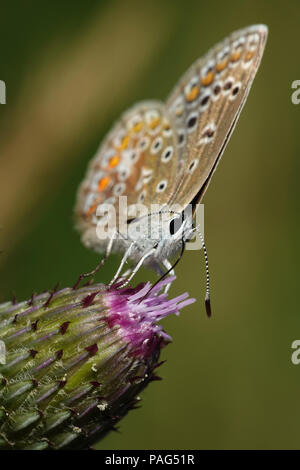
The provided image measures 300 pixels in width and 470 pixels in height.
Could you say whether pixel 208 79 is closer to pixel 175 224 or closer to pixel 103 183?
pixel 103 183

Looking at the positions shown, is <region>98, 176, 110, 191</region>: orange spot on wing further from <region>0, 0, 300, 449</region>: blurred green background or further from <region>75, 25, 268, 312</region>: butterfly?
<region>0, 0, 300, 449</region>: blurred green background

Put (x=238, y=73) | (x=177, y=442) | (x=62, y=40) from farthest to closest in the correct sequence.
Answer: (x=62, y=40)
(x=177, y=442)
(x=238, y=73)

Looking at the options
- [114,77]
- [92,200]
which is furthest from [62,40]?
[92,200]

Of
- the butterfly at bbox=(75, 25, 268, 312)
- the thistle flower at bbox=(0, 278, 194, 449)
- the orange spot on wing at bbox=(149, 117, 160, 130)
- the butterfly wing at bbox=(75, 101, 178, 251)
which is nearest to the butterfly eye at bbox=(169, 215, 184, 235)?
the butterfly at bbox=(75, 25, 268, 312)

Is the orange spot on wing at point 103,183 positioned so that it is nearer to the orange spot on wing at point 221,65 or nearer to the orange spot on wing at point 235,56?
the orange spot on wing at point 221,65

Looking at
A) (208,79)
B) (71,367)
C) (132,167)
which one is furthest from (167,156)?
(71,367)

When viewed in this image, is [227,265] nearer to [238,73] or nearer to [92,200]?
[92,200]
